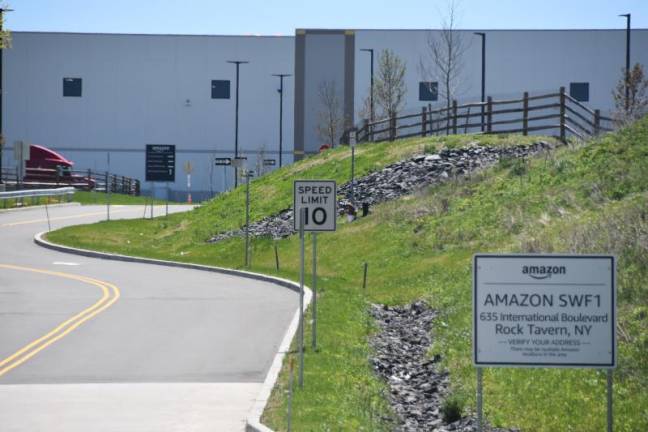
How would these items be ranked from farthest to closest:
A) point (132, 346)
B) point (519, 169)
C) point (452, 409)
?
1. point (519, 169)
2. point (132, 346)
3. point (452, 409)

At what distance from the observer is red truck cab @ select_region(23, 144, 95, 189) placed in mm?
80312

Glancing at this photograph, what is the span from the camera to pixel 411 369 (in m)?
19.8

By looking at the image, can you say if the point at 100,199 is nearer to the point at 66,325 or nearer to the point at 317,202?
the point at 66,325

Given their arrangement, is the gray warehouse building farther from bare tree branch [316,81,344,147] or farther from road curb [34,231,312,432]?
road curb [34,231,312,432]

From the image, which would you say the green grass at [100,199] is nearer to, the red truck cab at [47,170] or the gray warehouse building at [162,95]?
the red truck cab at [47,170]

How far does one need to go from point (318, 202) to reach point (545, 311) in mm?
8099

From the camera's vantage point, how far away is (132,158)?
3605 inches

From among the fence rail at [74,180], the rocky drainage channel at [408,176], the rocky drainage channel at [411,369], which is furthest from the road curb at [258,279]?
the fence rail at [74,180]

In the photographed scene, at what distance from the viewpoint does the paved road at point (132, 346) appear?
48.5 feet

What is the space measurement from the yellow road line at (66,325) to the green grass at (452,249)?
441cm

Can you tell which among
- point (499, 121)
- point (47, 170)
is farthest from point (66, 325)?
point (47, 170)

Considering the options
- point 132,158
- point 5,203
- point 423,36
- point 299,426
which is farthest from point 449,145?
point 132,158

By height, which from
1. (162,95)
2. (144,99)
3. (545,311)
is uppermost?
(162,95)

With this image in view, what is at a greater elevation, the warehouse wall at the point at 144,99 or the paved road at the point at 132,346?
the warehouse wall at the point at 144,99
